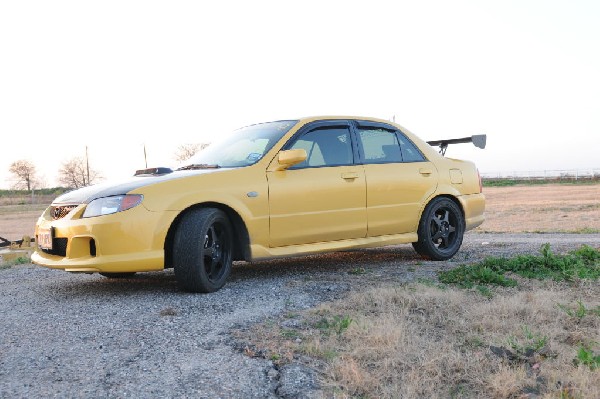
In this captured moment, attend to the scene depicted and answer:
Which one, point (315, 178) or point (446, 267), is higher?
point (315, 178)

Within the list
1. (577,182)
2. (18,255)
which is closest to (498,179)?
(577,182)

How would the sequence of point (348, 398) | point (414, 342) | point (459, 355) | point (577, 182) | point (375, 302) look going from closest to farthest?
point (348, 398), point (459, 355), point (414, 342), point (375, 302), point (577, 182)

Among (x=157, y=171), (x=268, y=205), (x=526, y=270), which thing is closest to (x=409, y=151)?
(x=526, y=270)

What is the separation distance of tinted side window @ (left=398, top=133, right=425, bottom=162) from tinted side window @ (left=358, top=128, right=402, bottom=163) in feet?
0.25

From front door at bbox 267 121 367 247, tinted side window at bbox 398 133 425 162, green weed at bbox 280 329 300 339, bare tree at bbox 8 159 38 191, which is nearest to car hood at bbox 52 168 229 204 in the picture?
front door at bbox 267 121 367 247

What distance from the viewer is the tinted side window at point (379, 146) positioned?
22.8ft

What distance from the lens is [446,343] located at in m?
4.06

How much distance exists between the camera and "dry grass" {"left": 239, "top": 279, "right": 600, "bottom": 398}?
3.41 metres

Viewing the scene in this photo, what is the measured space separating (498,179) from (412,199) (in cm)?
6947

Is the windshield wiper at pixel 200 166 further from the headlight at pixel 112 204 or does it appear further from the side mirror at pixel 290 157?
the headlight at pixel 112 204

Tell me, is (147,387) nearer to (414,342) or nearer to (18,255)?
(414,342)

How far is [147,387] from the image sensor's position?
3.36 metres

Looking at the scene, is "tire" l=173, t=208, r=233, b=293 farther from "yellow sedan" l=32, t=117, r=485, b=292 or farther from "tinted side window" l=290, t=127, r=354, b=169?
"tinted side window" l=290, t=127, r=354, b=169

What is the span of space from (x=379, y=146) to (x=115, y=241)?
10.7 ft
